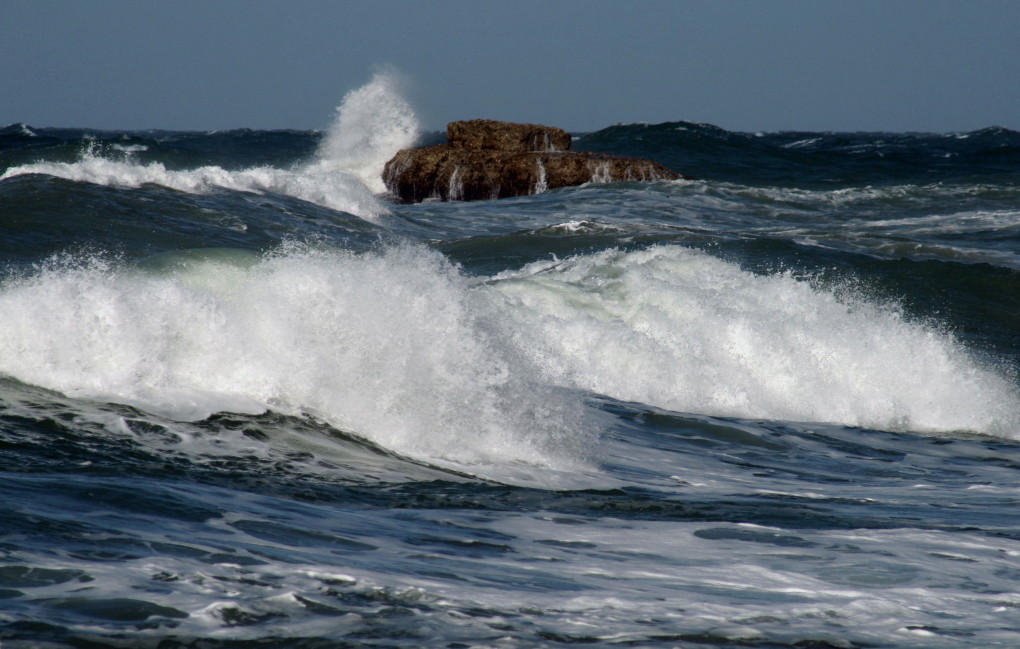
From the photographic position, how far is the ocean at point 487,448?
2.55m

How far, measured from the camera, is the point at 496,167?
19.9 m

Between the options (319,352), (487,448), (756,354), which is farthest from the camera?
(756,354)

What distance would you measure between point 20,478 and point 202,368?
5.08 ft

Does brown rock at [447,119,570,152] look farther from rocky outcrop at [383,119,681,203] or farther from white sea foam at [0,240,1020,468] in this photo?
white sea foam at [0,240,1020,468]

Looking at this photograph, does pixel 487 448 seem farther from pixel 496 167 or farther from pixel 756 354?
pixel 496 167

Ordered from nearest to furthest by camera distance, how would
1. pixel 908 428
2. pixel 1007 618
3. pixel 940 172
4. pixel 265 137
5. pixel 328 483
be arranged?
pixel 1007 618 < pixel 328 483 < pixel 908 428 < pixel 940 172 < pixel 265 137

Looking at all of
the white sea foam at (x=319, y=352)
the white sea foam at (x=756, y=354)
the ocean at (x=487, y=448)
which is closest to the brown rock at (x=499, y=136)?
the ocean at (x=487, y=448)

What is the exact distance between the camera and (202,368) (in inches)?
192

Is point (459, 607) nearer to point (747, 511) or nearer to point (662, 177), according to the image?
point (747, 511)

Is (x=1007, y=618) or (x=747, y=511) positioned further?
(x=747, y=511)

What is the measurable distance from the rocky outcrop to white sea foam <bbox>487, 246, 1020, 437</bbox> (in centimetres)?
A: 1080

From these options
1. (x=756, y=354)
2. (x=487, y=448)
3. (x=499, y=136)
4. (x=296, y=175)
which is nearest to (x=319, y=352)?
(x=487, y=448)

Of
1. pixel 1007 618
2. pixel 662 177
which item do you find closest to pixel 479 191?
pixel 662 177

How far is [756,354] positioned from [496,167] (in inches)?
500
